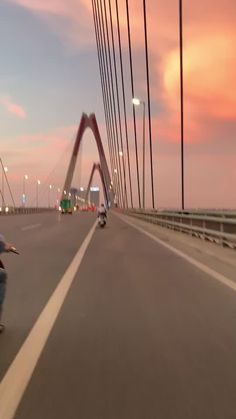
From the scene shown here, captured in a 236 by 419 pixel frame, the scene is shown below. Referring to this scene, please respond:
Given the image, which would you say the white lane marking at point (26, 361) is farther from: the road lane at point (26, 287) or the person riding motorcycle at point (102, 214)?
the person riding motorcycle at point (102, 214)

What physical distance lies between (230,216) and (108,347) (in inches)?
514

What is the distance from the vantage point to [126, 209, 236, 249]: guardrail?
1769cm

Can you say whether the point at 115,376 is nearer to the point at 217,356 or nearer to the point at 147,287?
the point at 217,356

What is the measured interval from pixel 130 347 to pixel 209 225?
15438 mm

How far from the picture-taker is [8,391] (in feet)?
15.2

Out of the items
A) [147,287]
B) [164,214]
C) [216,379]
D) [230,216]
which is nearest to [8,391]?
[216,379]

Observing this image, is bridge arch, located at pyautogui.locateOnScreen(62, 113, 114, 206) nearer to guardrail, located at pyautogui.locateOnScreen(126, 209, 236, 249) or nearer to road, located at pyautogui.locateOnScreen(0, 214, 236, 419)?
guardrail, located at pyautogui.locateOnScreen(126, 209, 236, 249)

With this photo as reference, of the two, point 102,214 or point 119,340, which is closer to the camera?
point 119,340

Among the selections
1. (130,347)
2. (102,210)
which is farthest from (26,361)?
(102,210)

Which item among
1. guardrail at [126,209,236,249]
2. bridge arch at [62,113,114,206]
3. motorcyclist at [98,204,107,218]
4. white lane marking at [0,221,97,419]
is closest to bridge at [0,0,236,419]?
white lane marking at [0,221,97,419]

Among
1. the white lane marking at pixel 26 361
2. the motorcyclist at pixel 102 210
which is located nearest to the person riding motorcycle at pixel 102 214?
the motorcyclist at pixel 102 210

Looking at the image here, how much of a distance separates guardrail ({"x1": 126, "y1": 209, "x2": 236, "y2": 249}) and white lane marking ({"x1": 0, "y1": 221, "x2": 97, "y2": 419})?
9.03 m

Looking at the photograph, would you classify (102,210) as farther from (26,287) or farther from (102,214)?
(26,287)

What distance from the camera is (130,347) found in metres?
6.12
